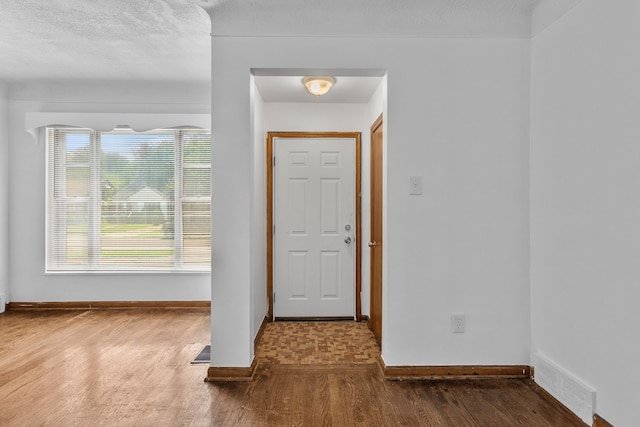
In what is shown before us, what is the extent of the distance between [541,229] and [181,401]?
8.32ft

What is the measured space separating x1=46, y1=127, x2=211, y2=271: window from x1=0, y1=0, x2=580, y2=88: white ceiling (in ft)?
4.45

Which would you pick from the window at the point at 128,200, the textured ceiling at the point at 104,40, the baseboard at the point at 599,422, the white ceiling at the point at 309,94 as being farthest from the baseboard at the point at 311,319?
the textured ceiling at the point at 104,40

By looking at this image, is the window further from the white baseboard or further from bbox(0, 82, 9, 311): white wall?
the white baseboard

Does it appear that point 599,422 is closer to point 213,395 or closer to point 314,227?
point 213,395

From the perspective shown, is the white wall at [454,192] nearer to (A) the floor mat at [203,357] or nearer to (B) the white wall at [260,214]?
(B) the white wall at [260,214]

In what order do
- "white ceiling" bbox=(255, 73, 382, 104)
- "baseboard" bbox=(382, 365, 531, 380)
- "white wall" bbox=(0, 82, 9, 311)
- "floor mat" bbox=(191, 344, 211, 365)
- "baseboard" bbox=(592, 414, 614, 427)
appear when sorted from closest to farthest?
1. "baseboard" bbox=(592, 414, 614, 427)
2. "baseboard" bbox=(382, 365, 531, 380)
3. "floor mat" bbox=(191, 344, 211, 365)
4. "white ceiling" bbox=(255, 73, 382, 104)
5. "white wall" bbox=(0, 82, 9, 311)

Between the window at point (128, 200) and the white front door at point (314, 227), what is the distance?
1000 millimetres

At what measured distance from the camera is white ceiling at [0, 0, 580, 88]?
262cm

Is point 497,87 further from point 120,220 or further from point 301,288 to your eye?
point 120,220

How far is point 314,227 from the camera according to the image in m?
4.21

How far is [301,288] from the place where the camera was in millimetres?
4203

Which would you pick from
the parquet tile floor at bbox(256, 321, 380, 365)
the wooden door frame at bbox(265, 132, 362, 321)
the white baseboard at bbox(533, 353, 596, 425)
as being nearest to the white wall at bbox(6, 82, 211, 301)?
the wooden door frame at bbox(265, 132, 362, 321)

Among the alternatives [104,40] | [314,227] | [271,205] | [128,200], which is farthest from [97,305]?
[104,40]

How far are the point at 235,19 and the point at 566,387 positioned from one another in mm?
3100
